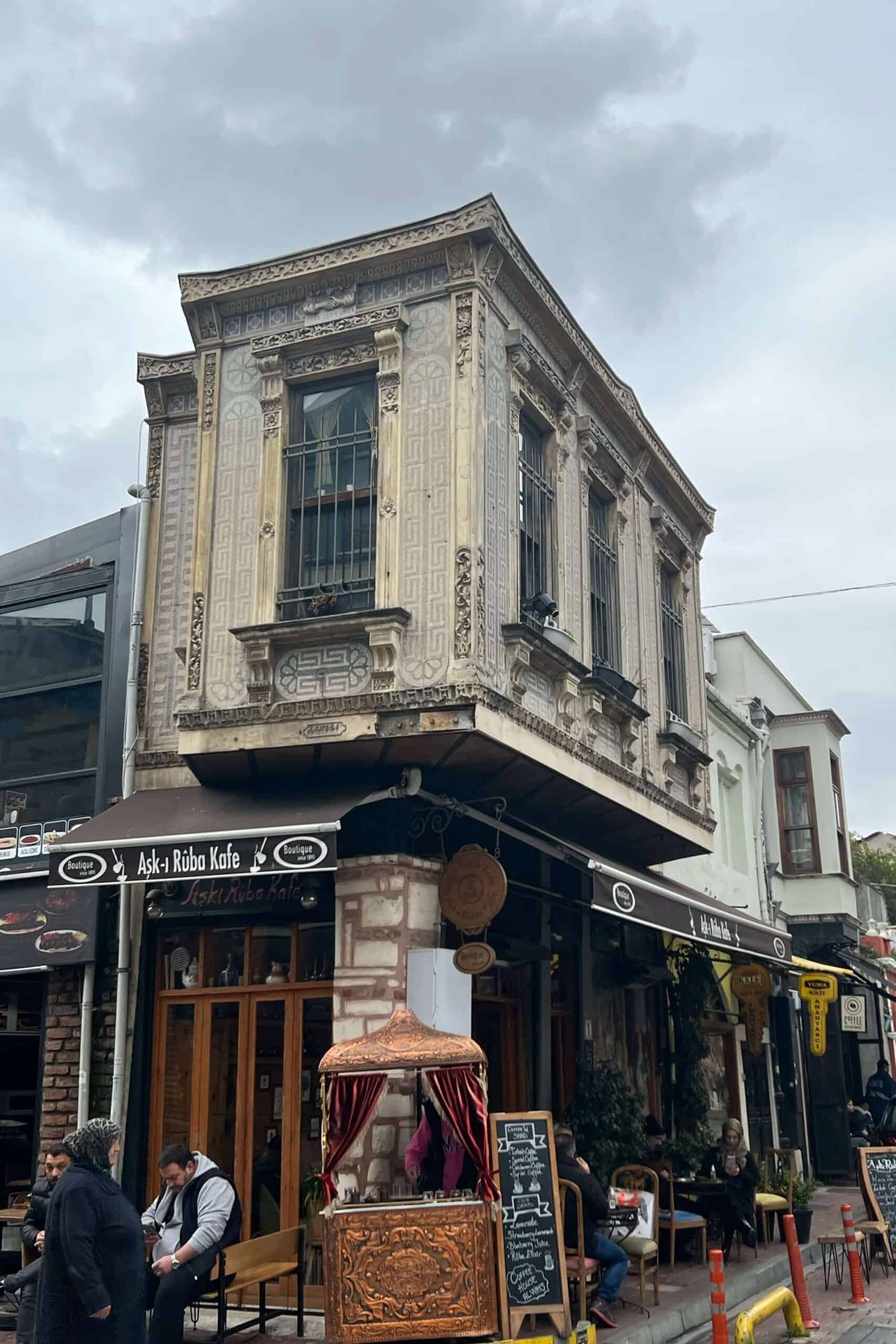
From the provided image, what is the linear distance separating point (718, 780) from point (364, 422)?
42.1 feet

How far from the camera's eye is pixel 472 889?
1040 centimetres

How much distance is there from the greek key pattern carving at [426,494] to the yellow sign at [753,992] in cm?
874

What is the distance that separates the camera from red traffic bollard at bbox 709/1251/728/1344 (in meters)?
7.52

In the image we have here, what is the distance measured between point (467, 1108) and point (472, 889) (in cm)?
208

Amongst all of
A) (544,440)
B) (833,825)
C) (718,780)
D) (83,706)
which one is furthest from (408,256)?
(833,825)

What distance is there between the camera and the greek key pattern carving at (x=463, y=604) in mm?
10305

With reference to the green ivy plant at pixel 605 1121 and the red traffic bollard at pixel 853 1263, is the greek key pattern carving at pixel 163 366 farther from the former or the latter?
the red traffic bollard at pixel 853 1263

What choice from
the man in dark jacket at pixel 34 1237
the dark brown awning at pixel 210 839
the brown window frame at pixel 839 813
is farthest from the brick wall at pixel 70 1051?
the brown window frame at pixel 839 813

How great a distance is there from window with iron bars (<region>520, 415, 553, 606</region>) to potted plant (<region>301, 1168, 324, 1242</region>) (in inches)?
208

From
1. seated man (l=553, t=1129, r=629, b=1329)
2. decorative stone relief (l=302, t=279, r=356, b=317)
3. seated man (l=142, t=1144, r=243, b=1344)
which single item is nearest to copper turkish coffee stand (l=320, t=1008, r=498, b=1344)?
seated man (l=142, t=1144, r=243, b=1344)

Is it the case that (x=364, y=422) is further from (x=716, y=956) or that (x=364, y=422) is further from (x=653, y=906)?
(x=716, y=956)

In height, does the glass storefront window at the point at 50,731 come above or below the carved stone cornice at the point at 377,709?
above

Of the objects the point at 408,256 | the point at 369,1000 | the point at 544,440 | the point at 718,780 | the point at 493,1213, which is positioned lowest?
the point at 493,1213

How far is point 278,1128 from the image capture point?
10.7 metres
